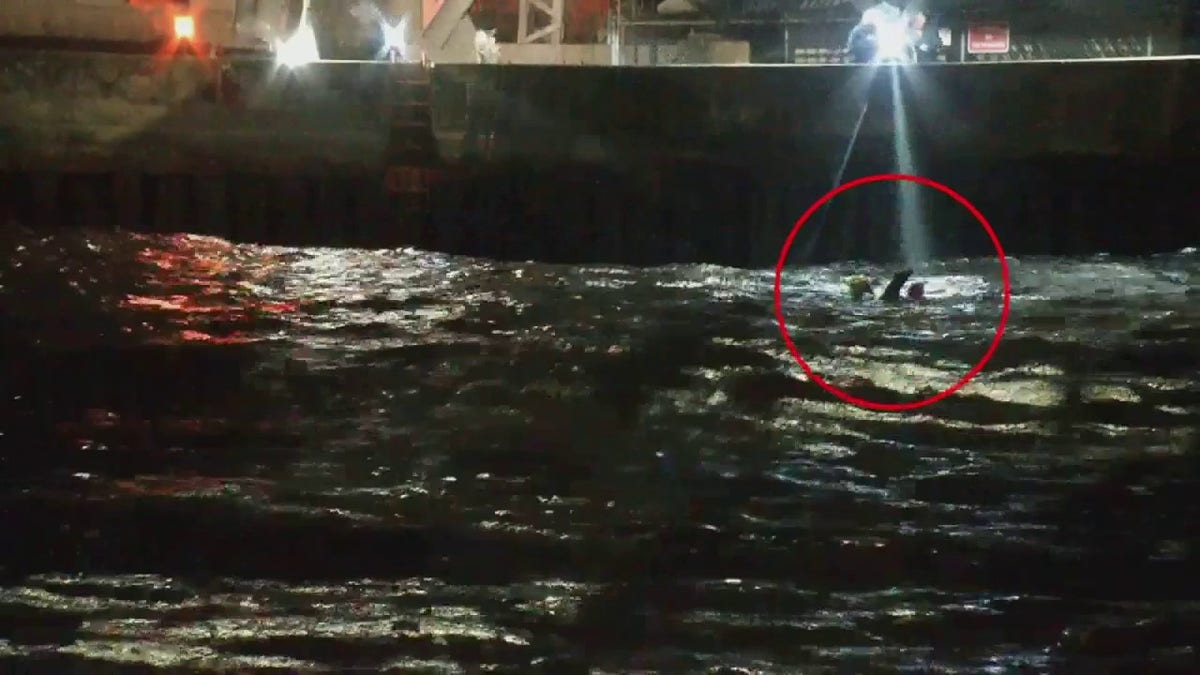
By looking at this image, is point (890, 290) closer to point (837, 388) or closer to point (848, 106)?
point (848, 106)

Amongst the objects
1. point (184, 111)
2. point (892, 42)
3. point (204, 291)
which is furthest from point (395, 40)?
point (204, 291)

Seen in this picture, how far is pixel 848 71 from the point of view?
17.4 m

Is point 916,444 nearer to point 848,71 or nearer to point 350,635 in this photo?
point 350,635

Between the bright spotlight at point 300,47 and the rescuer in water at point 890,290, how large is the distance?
25.3 ft

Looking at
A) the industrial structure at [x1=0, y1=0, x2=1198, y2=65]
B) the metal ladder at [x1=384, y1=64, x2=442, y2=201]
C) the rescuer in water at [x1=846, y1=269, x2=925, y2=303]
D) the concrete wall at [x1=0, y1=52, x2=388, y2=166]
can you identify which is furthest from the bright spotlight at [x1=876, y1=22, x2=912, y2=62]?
the concrete wall at [x1=0, y1=52, x2=388, y2=166]

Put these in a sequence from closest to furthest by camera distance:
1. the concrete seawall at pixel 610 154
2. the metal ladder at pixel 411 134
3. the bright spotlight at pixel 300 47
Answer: the concrete seawall at pixel 610 154, the metal ladder at pixel 411 134, the bright spotlight at pixel 300 47

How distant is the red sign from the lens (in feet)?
94.2

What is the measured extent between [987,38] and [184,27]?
1647 centimetres

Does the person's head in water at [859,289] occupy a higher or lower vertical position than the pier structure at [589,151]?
lower

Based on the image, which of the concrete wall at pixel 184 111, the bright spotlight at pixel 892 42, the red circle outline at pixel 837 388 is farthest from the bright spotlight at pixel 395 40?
the red circle outline at pixel 837 388

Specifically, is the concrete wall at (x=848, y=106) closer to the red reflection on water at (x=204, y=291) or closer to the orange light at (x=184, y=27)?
the red reflection on water at (x=204, y=291)

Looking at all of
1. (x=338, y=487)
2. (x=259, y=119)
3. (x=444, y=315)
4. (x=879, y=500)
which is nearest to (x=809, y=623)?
(x=879, y=500)

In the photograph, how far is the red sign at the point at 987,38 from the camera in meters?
28.7

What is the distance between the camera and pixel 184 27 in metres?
19.9
